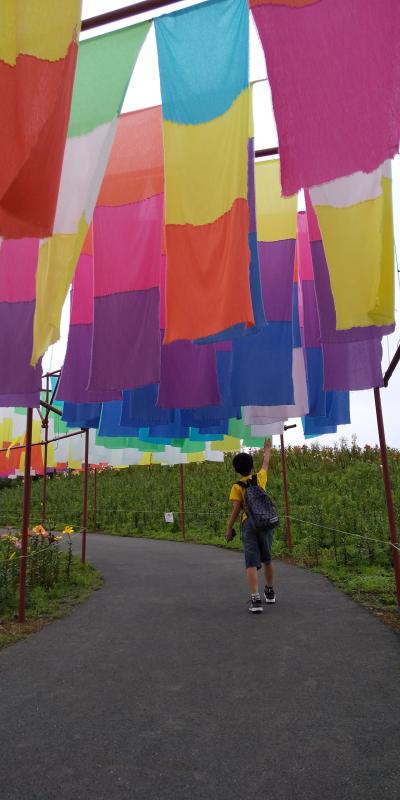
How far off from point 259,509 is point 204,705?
9.06 ft

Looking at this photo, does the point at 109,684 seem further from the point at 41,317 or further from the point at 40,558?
the point at 40,558

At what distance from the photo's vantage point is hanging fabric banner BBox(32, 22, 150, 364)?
12.0ft

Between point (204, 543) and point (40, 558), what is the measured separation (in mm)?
5984

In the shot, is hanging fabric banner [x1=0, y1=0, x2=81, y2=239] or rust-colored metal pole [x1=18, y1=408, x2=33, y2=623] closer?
hanging fabric banner [x1=0, y1=0, x2=81, y2=239]

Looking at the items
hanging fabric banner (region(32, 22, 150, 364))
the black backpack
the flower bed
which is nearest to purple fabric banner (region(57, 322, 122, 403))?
the black backpack

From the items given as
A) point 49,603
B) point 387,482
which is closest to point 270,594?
point 387,482

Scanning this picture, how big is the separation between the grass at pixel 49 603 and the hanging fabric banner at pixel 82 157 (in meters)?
3.37

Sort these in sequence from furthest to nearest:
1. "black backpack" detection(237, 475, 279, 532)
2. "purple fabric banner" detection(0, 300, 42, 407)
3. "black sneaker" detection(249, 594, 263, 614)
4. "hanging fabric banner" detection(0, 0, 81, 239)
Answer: "black backpack" detection(237, 475, 279, 532) → "black sneaker" detection(249, 594, 263, 614) → "purple fabric banner" detection(0, 300, 42, 407) → "hanging fabric banner" detection(0, 0, 81, 239)

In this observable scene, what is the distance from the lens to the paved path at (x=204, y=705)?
2598 mm

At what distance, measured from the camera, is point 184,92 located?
4281mm

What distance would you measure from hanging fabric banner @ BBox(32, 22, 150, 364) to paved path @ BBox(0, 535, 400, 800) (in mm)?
2449

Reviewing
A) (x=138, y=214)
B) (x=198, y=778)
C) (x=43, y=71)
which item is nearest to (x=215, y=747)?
(x=198, y=778)

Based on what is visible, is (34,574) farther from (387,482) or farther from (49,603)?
(387,482)

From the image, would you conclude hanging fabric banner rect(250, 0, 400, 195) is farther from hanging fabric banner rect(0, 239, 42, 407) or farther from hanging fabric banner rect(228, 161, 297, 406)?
hanging fabric banner rect(0, 239, 42, 407)
